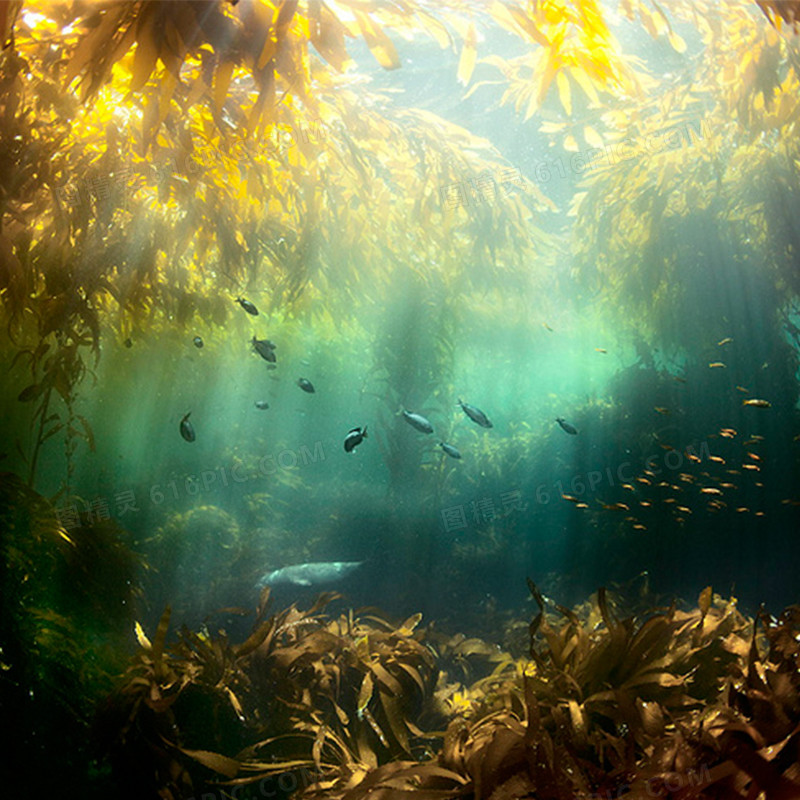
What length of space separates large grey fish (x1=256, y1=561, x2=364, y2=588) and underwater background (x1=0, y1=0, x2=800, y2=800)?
0.18 feet

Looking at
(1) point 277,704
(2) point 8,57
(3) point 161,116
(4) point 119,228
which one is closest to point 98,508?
(4) point 119,228

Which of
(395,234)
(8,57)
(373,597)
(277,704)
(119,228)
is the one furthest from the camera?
(373,597)

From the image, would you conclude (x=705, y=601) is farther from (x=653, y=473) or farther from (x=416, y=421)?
(x=653, y=473)

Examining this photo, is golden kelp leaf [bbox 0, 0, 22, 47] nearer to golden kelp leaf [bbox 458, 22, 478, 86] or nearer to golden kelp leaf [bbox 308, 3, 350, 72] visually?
golden kelp leaf [bbox 308, 3, 350, 72]

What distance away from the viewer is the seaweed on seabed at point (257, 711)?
2268mm

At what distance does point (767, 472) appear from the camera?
441 inches

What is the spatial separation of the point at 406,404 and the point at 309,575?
3.58 m

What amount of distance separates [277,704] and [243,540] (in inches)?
342

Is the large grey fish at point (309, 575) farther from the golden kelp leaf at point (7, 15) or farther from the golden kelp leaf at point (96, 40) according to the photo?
the golden kelp leaf at point (7, 15)

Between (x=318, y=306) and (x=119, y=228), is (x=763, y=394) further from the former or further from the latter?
(x=119, y=228)

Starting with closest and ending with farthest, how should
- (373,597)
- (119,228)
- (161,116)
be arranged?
1. (161,116)
2. (119,228)
3. (373,597)

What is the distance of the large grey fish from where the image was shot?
7930mm

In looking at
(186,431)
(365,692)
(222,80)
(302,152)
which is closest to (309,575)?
(186,431)

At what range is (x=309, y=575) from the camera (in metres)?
8.09
